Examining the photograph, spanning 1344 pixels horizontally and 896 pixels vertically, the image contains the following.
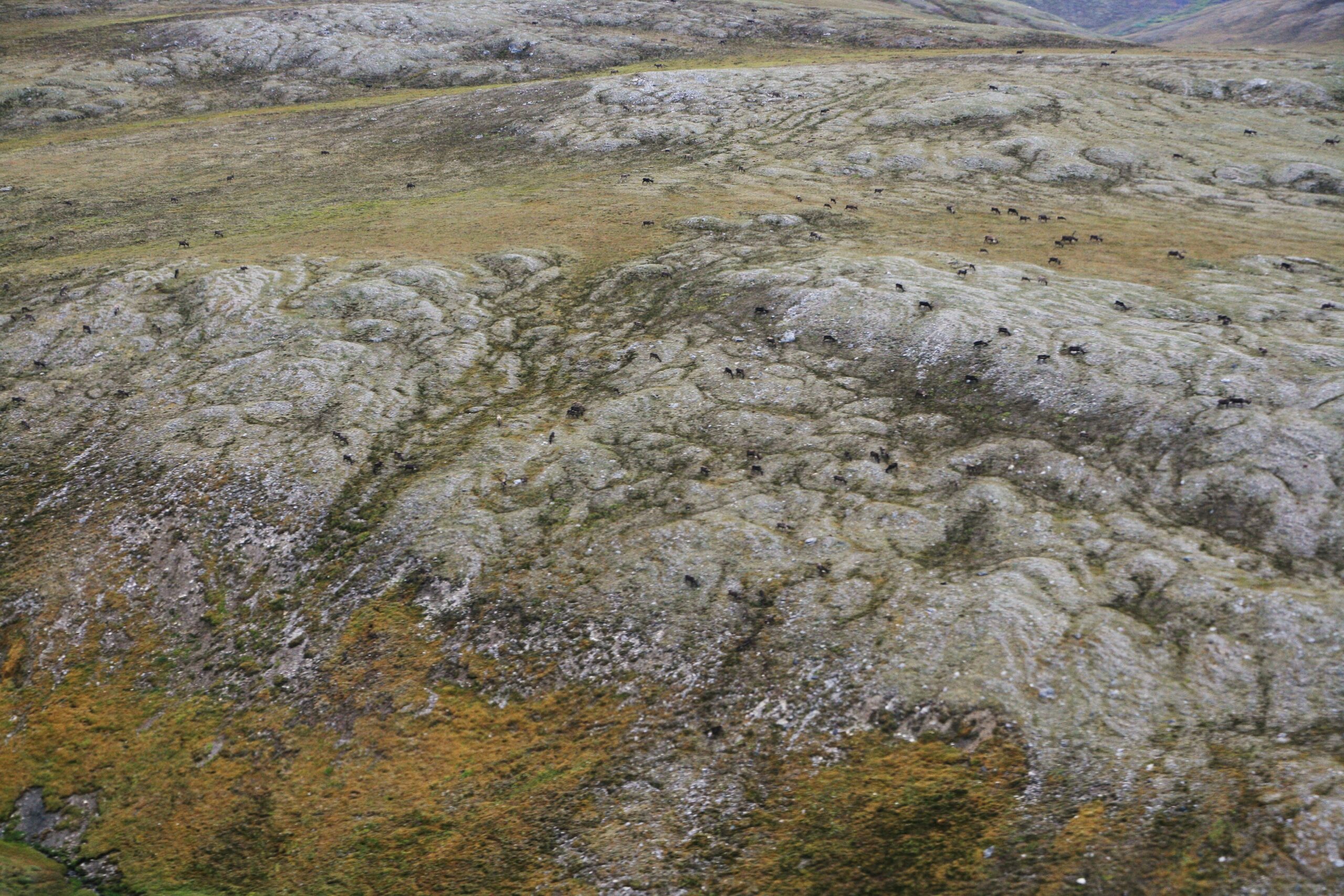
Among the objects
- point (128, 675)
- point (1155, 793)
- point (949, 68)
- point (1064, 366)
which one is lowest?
point (128, 675)

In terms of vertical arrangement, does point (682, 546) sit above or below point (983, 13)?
below

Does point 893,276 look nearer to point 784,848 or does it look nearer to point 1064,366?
point 1064,366

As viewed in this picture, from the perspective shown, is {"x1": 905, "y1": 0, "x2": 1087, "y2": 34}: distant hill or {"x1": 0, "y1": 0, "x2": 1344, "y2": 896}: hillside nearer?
{"x1": 0, "y1": 0, "x2": 1344, "y2": 896}: hillside

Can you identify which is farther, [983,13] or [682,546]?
[983,13]

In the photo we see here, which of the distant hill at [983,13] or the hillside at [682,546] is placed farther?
the distant hill at [983,13]

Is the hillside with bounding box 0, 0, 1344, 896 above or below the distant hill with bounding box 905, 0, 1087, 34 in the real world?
below

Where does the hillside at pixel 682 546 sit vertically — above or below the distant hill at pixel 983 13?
below

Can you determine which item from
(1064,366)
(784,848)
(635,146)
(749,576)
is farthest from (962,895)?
(635,146)

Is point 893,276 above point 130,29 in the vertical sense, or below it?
below
